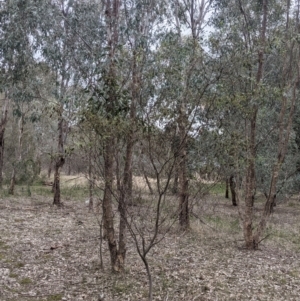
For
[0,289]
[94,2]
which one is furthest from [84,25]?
[0,289]

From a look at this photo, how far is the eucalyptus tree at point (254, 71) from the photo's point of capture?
5.69 m

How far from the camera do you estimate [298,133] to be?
15062 mm

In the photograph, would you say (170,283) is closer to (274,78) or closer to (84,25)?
(84,25)

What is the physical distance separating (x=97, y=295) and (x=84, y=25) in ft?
20.4

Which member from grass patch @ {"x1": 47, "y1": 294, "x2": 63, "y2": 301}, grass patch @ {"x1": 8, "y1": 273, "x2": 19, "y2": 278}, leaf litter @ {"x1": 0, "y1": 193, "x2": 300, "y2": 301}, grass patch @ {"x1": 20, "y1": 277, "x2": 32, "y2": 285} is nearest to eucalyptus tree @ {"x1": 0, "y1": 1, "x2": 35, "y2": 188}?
leaf litter @ {"x1": 0, "y1": 193, "x2": 300, "y2": 301}

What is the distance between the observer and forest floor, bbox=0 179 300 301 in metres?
5.55

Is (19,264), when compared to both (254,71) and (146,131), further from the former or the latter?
(254,71)

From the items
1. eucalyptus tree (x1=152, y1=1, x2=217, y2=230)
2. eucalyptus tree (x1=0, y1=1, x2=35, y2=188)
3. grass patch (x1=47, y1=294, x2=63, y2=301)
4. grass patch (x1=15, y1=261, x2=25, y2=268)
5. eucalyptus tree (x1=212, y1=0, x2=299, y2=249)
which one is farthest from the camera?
eucalyptus tree (x1=0, y1=1, x2=35, y2=188)

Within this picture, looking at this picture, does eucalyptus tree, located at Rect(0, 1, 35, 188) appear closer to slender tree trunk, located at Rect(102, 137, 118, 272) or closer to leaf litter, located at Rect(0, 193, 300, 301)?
leaf litter, located at Rect(0, 193, 300, 301)

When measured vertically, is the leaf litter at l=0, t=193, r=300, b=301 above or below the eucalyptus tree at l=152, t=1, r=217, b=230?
below

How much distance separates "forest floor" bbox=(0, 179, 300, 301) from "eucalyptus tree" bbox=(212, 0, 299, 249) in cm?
111

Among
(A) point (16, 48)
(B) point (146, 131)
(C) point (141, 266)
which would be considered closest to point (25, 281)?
(C) point (141, 266)

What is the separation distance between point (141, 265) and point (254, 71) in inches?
191

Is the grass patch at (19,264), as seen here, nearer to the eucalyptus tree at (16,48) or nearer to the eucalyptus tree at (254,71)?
the eucalyptus tree at (16,48)
